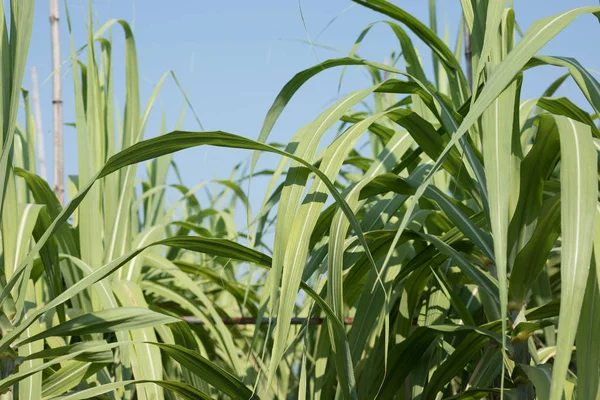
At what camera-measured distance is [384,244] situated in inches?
24.5

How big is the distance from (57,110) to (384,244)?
2.50ft

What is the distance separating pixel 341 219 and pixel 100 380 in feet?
1.32

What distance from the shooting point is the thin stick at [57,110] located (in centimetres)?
115

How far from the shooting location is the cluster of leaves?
0.43 m

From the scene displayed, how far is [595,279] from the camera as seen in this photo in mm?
421

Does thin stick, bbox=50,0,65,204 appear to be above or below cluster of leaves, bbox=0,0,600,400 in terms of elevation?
above

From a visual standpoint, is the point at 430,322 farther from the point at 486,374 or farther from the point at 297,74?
the point at 297,74

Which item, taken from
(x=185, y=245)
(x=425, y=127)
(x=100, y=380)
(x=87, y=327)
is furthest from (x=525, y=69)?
(x=100, y=380)

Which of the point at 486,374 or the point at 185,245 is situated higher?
the point at 185,245

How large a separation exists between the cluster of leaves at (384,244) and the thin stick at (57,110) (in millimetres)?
271

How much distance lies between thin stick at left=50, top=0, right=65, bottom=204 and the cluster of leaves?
271mm

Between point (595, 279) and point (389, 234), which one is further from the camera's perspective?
point (389, 234)

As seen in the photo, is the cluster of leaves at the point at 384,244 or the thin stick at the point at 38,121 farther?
the thin stick at the point at 38,121

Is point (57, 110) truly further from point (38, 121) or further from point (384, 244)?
point (384, 244)
